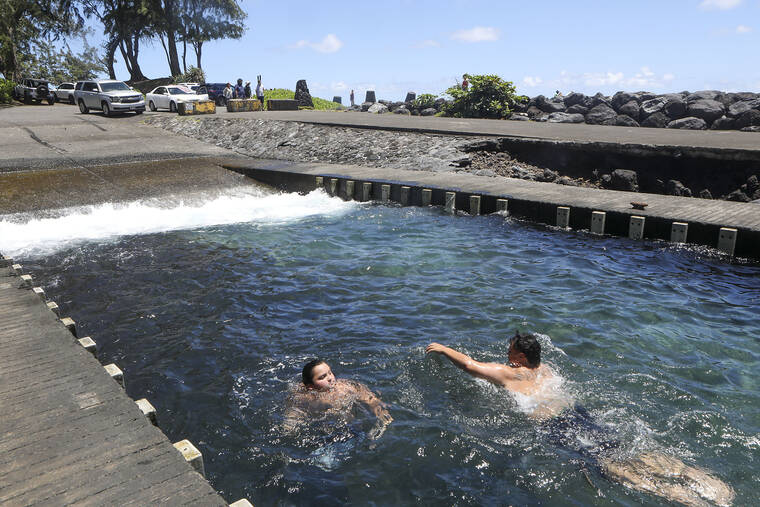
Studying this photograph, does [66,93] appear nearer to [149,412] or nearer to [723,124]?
[723,124]

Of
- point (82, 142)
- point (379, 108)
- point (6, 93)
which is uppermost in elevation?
point (6, 93)

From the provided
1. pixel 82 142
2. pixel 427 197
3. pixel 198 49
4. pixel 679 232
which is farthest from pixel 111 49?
pixel 679 232

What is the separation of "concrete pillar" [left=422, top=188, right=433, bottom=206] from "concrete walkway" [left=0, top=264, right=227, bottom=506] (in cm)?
1222

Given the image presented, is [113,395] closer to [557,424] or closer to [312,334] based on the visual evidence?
[312,334]

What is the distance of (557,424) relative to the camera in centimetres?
649

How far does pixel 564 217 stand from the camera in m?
14.9

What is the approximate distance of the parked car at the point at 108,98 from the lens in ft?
108

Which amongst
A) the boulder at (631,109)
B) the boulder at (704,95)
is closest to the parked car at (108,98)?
the boulder at (631,109)

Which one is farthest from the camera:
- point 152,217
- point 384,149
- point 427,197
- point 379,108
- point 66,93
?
point 379,108

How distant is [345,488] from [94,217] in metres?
14.2

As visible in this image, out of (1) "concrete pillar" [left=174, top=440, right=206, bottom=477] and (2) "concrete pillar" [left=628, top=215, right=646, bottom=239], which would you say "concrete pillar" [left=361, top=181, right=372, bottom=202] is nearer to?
(2) "concrete pillar" [left=628, top=215, right=646, bottom=239]

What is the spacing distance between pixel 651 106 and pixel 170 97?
2772cm

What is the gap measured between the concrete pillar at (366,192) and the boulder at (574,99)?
2323 centimetres

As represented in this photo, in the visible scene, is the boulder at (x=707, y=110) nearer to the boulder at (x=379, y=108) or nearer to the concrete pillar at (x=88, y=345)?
the boulder at (x=379, y=108)
